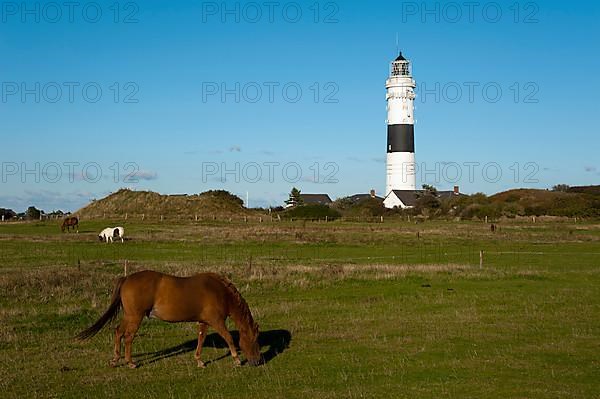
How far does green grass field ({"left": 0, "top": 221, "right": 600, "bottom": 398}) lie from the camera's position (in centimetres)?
1183

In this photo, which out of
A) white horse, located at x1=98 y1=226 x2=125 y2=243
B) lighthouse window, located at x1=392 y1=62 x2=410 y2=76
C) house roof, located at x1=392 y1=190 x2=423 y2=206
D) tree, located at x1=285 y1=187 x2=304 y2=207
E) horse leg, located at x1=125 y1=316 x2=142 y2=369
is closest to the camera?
horse leg, located at x1=125 y1=316 x2=142 y2=369

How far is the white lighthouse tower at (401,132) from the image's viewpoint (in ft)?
336

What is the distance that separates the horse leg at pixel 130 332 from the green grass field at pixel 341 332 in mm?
251

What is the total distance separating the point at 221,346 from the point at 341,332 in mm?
3284

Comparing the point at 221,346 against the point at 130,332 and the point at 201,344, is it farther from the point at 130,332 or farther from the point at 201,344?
the point at 130,332

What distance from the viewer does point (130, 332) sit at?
12820 mm

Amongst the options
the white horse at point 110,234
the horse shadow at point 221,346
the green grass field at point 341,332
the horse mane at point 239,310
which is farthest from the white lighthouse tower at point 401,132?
the horse mane at point 239,310

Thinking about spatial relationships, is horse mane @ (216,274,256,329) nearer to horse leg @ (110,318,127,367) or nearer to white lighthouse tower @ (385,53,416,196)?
horse leg @ (110,318,127,367)

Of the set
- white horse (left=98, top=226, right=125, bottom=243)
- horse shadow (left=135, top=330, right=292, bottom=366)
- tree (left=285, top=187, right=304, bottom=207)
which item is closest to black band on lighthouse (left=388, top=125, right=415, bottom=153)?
tree (left=285, top=187, right=304, bottom=207)

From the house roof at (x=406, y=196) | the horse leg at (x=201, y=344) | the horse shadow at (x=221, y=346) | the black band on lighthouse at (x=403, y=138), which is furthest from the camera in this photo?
the house roof at (x=406, y=196)

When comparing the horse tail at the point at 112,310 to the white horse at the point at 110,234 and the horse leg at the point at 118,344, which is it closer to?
the horse leg at the point at 118,344

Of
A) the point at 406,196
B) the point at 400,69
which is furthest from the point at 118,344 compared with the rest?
the point at 400,69

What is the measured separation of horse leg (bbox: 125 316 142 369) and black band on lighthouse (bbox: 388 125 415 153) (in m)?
91.7

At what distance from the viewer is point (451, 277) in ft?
96.2
